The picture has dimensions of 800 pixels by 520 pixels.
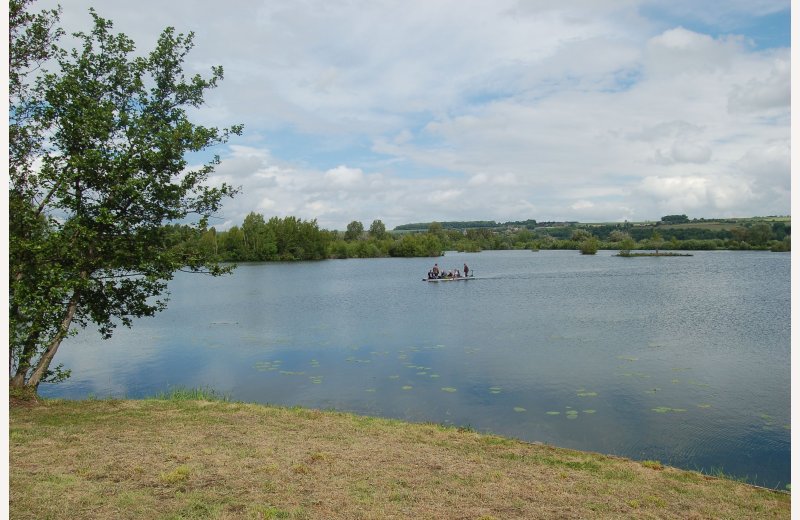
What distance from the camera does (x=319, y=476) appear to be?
285 inches

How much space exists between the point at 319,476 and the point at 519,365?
12.4m

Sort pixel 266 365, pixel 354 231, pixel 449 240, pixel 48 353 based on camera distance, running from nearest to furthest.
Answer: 1. pixel 48 353
2. pixel 266 365
3. pixel 354 231
4. pixel 449 240

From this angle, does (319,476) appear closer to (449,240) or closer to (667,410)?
(667,410)

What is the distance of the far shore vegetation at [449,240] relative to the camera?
103 meters

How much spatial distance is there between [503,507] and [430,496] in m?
0.86

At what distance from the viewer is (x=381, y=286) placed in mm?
52062

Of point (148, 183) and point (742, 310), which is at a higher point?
point (148, 183)

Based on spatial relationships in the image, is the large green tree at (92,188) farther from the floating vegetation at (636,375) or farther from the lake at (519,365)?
the floating vegetation at (636,375)

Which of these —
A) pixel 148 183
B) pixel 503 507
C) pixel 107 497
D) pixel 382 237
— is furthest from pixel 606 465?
pixel 382 237

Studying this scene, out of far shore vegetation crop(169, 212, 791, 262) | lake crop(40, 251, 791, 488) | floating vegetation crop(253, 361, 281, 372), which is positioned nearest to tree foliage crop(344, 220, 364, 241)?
far shore vegetation crop(169, 212, 791, 262)

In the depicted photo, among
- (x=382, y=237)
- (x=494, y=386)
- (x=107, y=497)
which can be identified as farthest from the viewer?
(x=382, y=237)

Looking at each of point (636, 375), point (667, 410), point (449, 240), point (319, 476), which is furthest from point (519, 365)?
point (449, 240)

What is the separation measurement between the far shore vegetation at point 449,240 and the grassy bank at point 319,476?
225 feet

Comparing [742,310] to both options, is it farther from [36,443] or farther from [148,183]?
[36,443]
